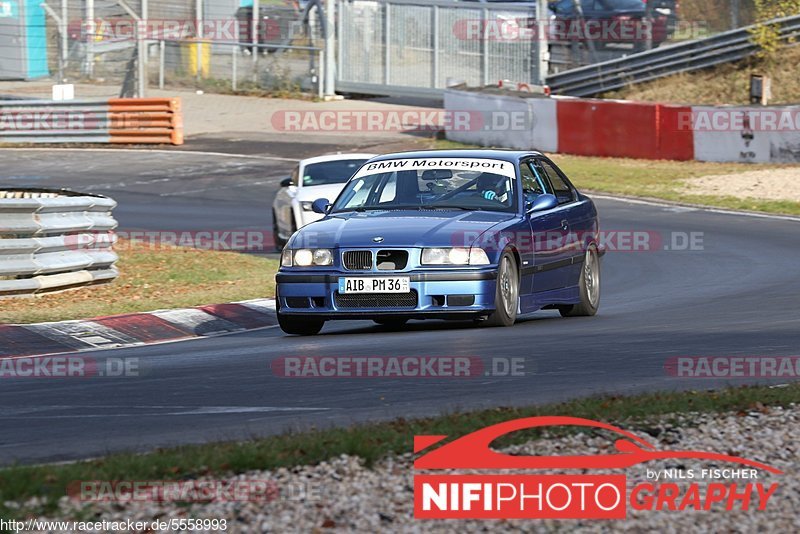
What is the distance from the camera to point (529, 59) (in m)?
36.8

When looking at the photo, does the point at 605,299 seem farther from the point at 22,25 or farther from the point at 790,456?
the point at 22,25

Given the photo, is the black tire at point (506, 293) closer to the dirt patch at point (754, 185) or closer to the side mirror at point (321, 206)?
the side mirror at point (321, 206)

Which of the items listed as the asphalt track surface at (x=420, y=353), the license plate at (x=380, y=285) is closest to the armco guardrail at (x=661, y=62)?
the asphalt track surface at (x=420, y=353)

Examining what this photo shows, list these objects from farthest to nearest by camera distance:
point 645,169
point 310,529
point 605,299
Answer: point 645,169 < point 605,299 < point 310,529

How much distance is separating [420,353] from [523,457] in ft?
11.8

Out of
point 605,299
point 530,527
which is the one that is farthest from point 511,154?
point 530,527

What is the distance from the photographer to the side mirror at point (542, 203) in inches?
443

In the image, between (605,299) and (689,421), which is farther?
(605,299)

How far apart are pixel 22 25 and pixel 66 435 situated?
3839 cm

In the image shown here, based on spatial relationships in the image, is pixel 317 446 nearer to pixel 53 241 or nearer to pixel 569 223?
pixel 569 223

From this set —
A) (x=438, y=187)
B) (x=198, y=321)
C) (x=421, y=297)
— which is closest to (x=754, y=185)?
(x=438, y=187)

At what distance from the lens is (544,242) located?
11461 mm

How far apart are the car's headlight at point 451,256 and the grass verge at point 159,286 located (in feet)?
11.1

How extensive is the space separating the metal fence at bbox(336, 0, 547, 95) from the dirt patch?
1015 centimetres
